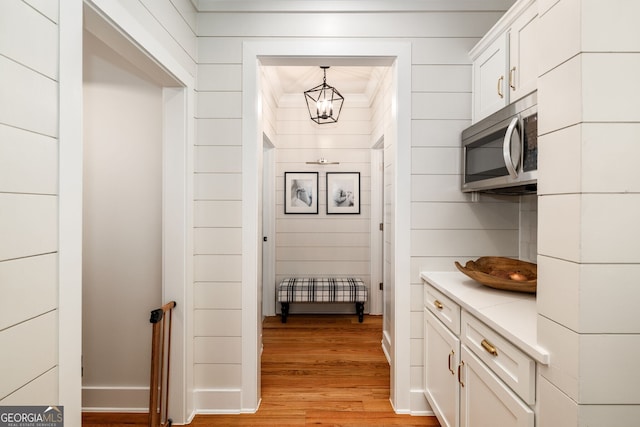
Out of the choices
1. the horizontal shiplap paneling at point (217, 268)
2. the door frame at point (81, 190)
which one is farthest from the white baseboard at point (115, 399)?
the horizontal shiplap paneling at point (217, 268)

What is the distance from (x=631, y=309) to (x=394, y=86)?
5.73ft

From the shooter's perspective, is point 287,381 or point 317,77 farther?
→ point 317,77

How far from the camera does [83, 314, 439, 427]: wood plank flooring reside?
83.1 inches

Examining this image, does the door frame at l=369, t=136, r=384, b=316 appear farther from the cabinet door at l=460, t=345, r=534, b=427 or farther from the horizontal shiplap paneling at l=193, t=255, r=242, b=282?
the cabinet door at l=460, t=345, r=534, b=427

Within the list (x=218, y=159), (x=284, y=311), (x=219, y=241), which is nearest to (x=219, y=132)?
(x=218, y=159)

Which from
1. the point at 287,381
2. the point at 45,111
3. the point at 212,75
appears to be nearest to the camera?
the point at 45,111

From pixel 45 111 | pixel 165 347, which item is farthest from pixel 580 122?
pixel 165 347

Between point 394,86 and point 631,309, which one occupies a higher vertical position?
point 394,86

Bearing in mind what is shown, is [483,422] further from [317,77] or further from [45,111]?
[317,77]

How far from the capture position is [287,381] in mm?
2562

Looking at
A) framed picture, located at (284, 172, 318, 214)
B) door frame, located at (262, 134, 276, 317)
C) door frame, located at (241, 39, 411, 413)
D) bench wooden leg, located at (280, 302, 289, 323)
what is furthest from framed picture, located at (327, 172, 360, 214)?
door frame, located at (241, 39, 411, 413)

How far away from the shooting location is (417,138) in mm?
2188

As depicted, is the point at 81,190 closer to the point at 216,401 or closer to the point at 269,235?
the point at 216,401

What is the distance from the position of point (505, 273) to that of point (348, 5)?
1.81 metres
